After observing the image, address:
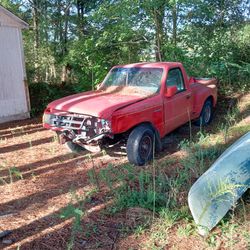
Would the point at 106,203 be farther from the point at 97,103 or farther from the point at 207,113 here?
the point at 207,113

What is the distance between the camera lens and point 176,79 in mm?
6730

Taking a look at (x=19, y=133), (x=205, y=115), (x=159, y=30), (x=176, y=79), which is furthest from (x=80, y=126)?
(x=159, y=30)

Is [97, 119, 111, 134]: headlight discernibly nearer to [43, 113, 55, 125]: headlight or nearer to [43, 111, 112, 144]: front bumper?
[43, 111, 112, 144]: front bumper

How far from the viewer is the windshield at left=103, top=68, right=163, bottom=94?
6.22 meters

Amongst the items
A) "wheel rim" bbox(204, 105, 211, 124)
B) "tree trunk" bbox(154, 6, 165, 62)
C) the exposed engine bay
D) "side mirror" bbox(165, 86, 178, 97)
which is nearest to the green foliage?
"tree trunk" bbox(154, 6, 165, 62)

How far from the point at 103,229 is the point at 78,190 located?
116 cm

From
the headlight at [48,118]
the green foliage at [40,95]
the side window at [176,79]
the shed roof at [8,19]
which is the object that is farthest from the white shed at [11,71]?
the side window at [176,79]

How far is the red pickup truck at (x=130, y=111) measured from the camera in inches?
205

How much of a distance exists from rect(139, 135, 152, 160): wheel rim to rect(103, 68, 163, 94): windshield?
101 cm

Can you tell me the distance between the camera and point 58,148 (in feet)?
Answer: 22.5

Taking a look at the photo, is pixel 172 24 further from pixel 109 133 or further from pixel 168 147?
pixel 109 133

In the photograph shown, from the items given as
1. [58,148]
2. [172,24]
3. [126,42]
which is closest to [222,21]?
[172,24]

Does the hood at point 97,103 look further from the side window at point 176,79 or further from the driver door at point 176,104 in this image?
the side window at point 176,79

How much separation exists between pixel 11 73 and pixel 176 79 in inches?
232
